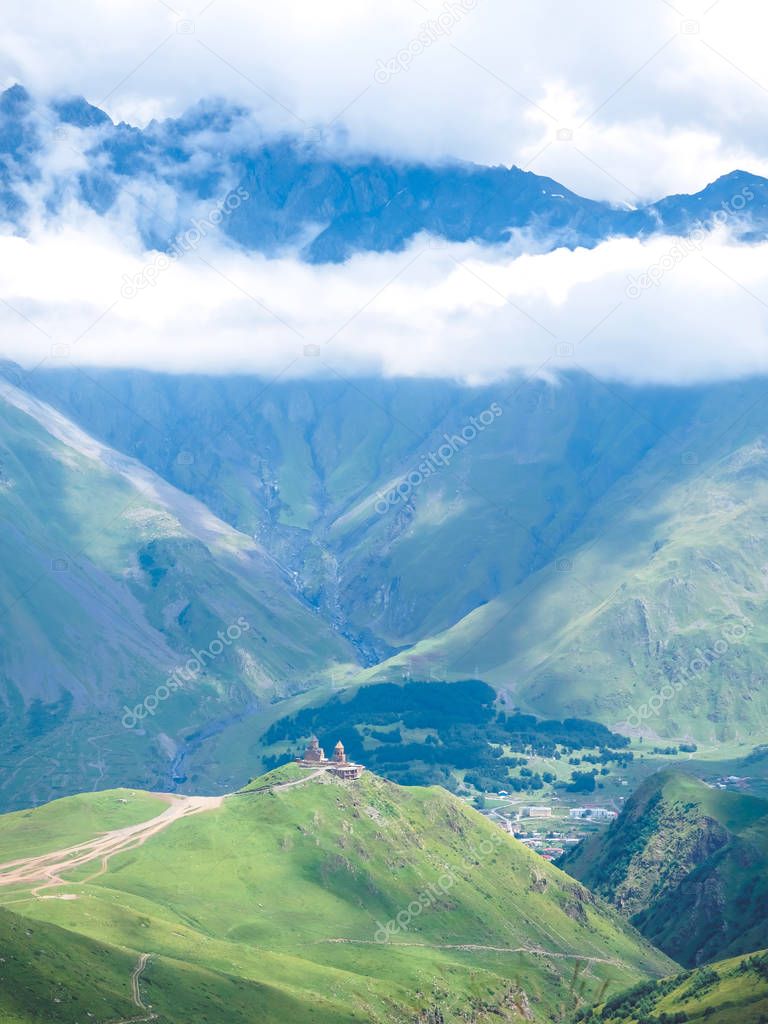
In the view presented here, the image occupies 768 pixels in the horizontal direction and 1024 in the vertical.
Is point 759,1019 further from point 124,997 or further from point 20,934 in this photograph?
point 20,934

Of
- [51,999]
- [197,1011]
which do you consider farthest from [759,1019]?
[51,999]

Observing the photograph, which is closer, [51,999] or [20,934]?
[51,999]

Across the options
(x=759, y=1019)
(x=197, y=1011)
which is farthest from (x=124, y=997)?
(x=759, y=1019)

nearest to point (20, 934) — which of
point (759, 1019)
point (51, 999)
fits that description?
point (51, 999)

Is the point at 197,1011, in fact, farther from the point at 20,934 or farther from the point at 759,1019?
the point at 759,1019

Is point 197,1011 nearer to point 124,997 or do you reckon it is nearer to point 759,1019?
point 124,997

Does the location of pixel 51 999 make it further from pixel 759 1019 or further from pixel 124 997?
pixel 759 1019

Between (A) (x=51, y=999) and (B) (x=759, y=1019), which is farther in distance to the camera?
(B) (x=759, y=1019)

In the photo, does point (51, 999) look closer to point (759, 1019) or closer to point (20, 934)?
point (20, 934)
